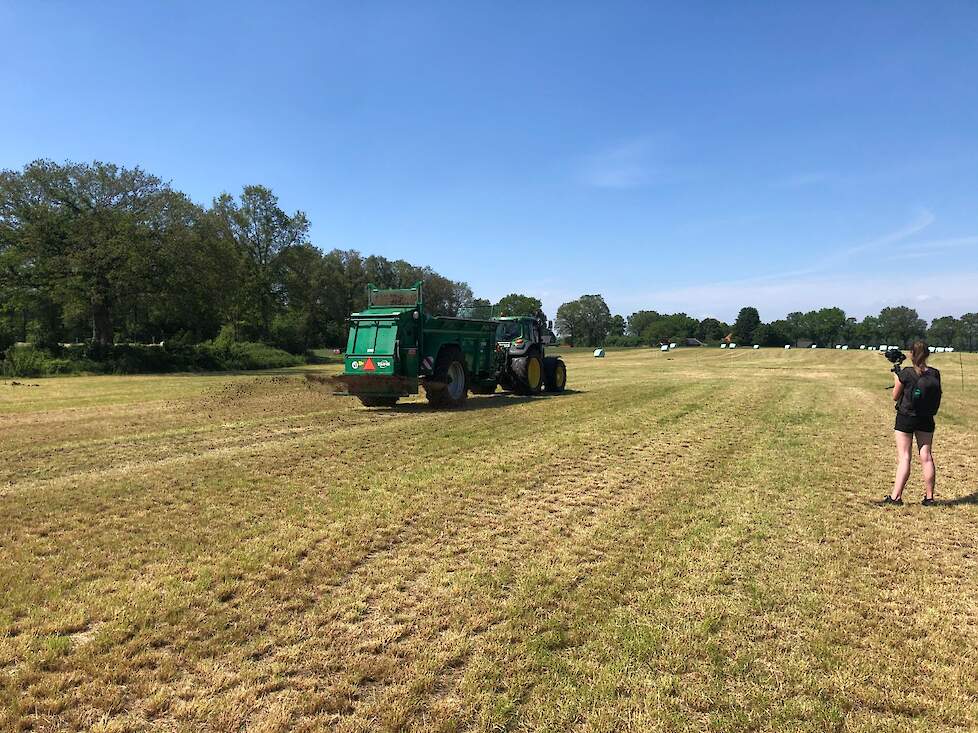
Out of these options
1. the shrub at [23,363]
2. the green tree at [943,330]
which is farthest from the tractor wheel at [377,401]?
the green tree at [943,330]

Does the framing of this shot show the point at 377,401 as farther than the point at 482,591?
Yes

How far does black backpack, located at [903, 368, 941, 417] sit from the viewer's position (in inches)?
242

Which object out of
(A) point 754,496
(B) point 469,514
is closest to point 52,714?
(B) point 469,514

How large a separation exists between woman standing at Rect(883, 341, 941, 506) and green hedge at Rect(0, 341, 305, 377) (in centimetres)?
3183

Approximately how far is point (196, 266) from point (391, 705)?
34963 millimetres

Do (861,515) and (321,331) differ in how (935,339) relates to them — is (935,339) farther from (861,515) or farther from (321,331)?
(861,515)

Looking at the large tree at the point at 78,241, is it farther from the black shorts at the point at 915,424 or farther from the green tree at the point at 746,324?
the green tree at the point at 746,324

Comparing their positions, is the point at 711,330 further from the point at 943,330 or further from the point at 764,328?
the point at 943,330

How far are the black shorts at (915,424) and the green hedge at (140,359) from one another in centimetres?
3184

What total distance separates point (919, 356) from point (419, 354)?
9.72 meters

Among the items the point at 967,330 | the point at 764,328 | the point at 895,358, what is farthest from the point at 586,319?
the point at 895,358

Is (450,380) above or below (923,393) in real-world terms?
below

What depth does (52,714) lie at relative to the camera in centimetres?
278

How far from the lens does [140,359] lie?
30.8m
